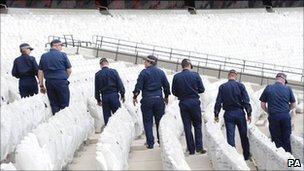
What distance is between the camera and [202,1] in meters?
48.6

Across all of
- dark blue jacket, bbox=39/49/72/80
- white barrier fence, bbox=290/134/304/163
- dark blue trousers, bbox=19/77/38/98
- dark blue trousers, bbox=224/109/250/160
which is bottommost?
white barrier fence, bbox=290/134/304/163

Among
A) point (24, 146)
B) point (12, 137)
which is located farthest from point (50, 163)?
point (12, 137)

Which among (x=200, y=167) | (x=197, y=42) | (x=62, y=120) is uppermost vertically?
(x=62, y=120)

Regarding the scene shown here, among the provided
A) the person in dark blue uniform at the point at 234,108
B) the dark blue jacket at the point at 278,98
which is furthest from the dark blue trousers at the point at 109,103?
the dark blue jacket at the point at 278,98

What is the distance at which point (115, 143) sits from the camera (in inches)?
341

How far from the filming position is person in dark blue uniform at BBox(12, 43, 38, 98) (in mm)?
12789

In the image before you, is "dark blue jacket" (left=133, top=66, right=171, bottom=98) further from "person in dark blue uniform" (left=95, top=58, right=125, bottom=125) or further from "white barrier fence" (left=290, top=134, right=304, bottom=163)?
"white barrier fence" (left=290, top=134, right=304, bottom=163)

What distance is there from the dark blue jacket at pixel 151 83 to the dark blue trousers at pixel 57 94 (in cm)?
121

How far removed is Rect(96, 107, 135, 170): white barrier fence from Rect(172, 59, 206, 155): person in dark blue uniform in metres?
0.93

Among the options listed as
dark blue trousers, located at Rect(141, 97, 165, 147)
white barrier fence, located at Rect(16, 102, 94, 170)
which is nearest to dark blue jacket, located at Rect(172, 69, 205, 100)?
dark blue trousers, located at Rect(141, 97, 165, 147)

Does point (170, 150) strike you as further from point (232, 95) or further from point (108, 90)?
point (108, 90)

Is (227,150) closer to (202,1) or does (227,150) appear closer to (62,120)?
(62,120)

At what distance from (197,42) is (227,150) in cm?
3324

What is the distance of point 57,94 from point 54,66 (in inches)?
19.2
